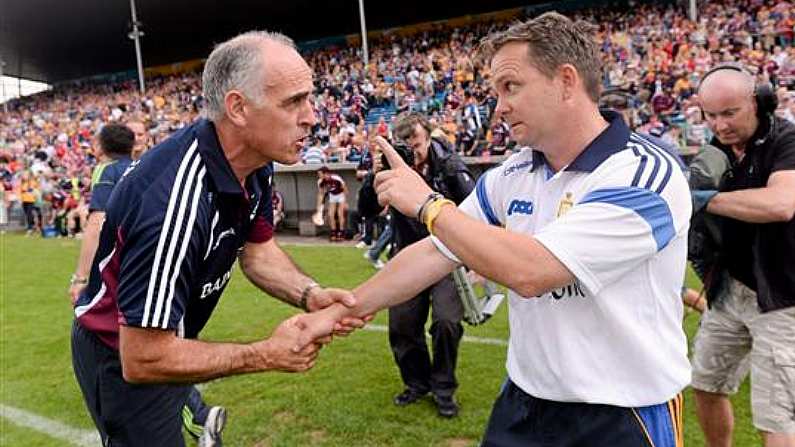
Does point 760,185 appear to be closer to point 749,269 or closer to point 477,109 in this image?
point 749,269

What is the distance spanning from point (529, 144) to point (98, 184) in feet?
13.8

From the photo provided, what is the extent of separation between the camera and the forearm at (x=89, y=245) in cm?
504

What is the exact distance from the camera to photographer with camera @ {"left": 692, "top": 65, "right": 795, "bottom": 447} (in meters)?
3.23

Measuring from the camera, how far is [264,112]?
261 cm

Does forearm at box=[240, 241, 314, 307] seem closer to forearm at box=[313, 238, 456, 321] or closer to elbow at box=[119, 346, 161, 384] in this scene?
forearm at box=[313, 238, 456, 321]

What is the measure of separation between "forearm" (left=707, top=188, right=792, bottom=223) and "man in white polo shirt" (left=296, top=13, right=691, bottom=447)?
112 cm

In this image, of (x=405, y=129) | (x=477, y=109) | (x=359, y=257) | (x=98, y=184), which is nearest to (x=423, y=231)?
(x=405, y=129)

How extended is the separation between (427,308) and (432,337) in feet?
0.81

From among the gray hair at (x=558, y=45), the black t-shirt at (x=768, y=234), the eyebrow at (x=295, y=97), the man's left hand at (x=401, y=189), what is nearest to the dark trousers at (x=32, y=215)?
the eyebrow at (x=295, y=97)

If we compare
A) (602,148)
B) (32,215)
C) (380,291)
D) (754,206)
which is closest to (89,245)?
(380,291)

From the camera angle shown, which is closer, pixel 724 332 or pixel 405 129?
pixel 724 332

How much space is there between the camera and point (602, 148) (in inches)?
90.4

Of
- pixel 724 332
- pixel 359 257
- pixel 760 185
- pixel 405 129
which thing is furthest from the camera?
pixel 359 257

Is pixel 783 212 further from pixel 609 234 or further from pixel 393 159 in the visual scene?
pixel 393 159
